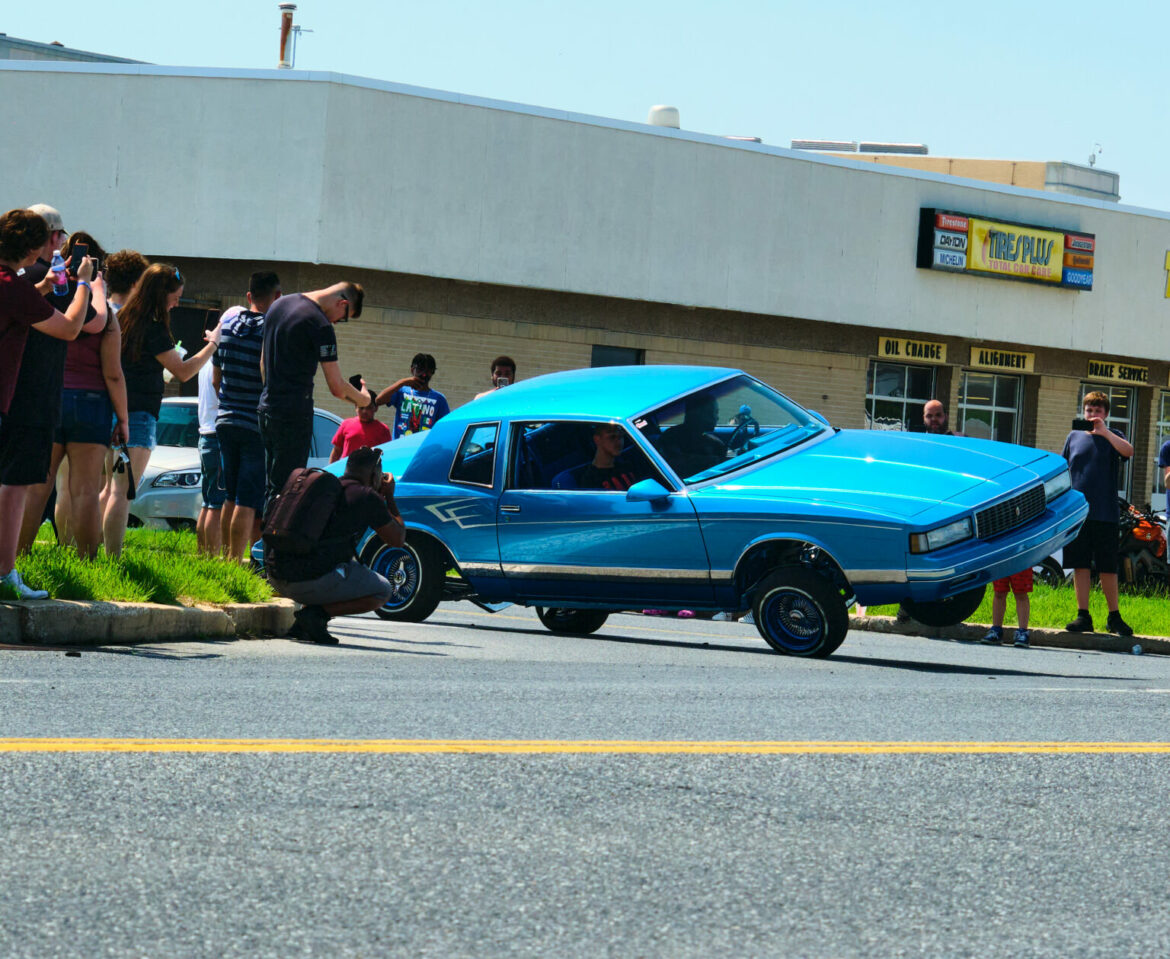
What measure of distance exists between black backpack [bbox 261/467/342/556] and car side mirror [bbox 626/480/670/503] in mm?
2003

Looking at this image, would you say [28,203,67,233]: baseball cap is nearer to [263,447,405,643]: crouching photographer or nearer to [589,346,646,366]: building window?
[263,447,405,643]: crouching photographer

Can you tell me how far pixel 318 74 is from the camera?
1064 inches

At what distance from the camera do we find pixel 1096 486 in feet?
45.3

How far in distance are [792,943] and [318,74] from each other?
2457cm

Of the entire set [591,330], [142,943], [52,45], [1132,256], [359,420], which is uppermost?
[52,45]

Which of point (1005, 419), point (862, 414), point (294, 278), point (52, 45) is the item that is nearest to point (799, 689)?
point (294, 278)

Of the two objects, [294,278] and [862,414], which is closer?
[294,278]

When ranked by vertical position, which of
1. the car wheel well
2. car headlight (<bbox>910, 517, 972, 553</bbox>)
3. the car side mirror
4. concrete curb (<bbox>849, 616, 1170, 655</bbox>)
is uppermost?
the car side mirror

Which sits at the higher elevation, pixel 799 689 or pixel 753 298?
pixel 753 298

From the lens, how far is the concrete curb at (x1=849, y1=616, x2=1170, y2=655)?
1462 centimetres

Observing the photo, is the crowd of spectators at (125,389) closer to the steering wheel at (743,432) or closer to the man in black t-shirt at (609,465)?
the man in black t-shirt at (609,465)

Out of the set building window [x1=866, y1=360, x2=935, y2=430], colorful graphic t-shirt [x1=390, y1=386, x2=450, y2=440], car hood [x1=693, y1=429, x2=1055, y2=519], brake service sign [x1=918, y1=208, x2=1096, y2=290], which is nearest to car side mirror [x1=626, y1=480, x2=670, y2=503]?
car hood [x1=693, y1=429, x2=1055, y2=519]

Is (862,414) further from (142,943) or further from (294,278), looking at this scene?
(142,943)

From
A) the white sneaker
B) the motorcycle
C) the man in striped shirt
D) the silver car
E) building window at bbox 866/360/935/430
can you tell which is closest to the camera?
the white sneaker
